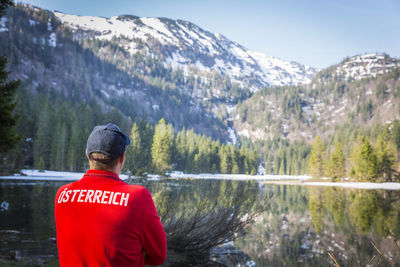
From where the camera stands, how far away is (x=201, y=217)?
377 inches

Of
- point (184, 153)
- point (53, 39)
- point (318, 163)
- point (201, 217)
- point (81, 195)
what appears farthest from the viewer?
point (53, 39)

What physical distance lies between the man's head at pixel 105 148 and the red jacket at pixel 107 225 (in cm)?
13

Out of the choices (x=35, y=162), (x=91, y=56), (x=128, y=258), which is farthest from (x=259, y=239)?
(x=91, y=56)

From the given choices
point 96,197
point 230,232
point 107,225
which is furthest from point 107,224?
point 230,232

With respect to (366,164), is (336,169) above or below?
below

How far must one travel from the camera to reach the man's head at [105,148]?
94.0 inches

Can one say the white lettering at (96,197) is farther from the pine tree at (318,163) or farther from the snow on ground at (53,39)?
the snow on ground at (53,39)

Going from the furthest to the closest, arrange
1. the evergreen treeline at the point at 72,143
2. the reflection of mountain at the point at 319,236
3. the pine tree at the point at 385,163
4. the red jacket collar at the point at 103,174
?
the pine tree at the point at 385,163 < the evergreen treeline at the point at 72,143 < the reflection of mountain at the point at 319,236 < the red jacket collar at the point at 103,174

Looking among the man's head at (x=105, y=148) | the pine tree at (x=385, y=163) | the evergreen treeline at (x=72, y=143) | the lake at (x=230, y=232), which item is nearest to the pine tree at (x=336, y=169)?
the pine tree at (x=385, y=163)

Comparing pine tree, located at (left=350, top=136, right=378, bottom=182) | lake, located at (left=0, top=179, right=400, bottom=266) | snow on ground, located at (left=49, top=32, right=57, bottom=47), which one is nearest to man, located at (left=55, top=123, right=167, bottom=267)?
lake, located at (left=0, top=179, right=400, bottom=266)

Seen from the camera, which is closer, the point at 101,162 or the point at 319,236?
the point at 101,162

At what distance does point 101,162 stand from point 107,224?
1.55ft

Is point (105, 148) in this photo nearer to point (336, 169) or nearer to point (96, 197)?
point (96, 197)

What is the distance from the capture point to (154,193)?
9.86 metres
